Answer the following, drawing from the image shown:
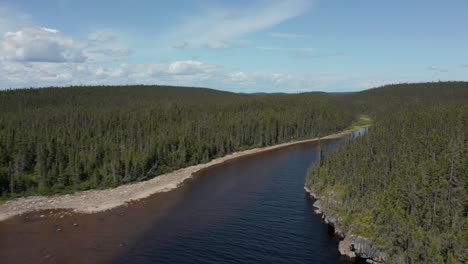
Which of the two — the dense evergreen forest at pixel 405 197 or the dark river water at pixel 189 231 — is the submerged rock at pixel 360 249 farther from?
the dark river water at pixel 189 231

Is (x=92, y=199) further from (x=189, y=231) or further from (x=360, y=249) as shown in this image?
(x=360, y=249)

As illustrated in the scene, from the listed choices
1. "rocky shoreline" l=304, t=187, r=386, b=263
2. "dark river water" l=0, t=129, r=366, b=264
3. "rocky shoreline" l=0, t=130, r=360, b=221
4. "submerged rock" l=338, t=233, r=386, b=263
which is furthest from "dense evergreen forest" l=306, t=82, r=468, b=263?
"rocky shoreline" l=0, t=130, r=360, b=221

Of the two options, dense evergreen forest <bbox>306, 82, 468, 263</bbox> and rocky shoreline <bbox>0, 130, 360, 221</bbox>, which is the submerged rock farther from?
rocky shoreline <bbox>0, 130, 360, 221</bbox>

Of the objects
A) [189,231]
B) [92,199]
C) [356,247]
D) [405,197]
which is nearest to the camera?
[356,247]

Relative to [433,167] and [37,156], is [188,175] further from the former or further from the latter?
[433,167]

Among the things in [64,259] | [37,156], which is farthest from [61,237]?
[37,156]

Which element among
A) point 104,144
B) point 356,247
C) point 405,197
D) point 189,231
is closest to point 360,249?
point 356,247

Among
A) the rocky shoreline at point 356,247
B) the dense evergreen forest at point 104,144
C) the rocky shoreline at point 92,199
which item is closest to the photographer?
the rocky shoreline at point 356,247

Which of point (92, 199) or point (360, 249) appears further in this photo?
point (92, 199)

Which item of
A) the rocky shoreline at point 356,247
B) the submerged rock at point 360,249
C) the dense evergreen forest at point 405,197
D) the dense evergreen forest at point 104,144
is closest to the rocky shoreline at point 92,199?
the dense evergreen forest at point 104,144
